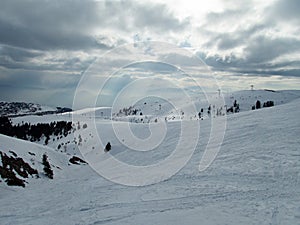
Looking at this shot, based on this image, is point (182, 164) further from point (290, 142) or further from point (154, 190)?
point (290, 142)

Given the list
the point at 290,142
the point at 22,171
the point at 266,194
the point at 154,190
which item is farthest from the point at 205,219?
the point at 22,171

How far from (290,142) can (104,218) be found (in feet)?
66.5

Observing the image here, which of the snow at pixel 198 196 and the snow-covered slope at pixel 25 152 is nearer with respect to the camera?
the snow at pixel 198 196

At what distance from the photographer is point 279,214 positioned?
11727 mm

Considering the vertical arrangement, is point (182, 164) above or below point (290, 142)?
below

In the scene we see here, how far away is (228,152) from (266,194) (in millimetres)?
12382

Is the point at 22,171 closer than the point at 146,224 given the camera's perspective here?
No

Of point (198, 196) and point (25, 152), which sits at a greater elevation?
point (25, 152)

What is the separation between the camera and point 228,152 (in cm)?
2686

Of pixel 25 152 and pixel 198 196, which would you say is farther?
pixel 25 152

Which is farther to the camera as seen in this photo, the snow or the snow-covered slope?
the snow-covered slope

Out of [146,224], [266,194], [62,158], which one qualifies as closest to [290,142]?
[266,194]

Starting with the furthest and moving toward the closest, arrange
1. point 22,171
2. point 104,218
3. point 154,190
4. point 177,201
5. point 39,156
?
point 39,156 → point 22,171 → point 154,190 → point 177,201 → point 104,218

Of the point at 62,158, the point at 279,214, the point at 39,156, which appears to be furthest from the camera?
the point at 62,158
